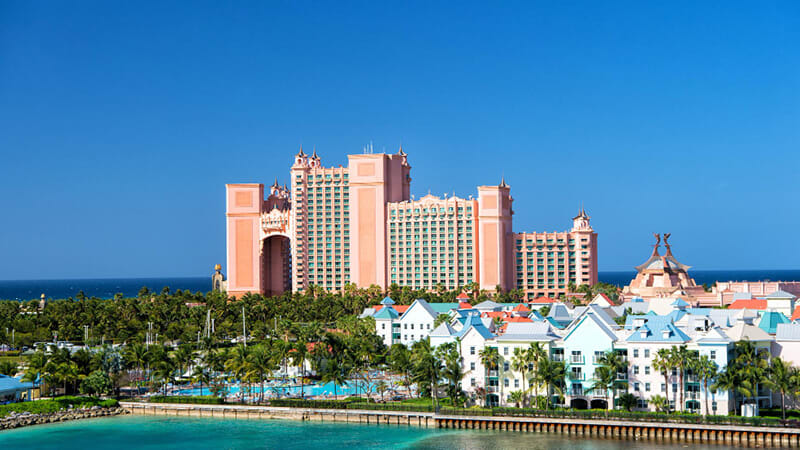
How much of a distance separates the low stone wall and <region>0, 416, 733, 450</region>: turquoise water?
45.8 inches

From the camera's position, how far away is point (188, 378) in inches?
3430

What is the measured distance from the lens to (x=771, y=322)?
7581 centimetres

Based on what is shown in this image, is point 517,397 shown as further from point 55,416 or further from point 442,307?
point 442,307

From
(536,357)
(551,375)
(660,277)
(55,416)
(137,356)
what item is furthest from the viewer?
(660,277)

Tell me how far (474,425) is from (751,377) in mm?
19772

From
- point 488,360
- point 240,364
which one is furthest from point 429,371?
point 240,364

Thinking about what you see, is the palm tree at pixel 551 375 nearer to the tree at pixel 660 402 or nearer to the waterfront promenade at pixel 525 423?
the waterfront promenade at pixel 525 423

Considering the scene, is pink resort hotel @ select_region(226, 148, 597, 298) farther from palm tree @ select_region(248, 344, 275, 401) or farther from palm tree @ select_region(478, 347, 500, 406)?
palm tree @ select_region(478, 347, 500, 406)

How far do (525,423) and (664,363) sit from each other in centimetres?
1075

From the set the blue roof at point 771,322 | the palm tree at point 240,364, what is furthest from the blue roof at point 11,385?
the blue roof at point 771,322

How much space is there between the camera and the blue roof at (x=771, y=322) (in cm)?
7500

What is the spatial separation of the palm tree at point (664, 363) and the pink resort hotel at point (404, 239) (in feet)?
318

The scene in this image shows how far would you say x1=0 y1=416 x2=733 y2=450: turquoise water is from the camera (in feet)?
215

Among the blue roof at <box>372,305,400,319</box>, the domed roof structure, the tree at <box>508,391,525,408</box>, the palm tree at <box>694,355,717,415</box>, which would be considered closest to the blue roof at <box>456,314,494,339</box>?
the tree at <box>508,391,525,408</box>
